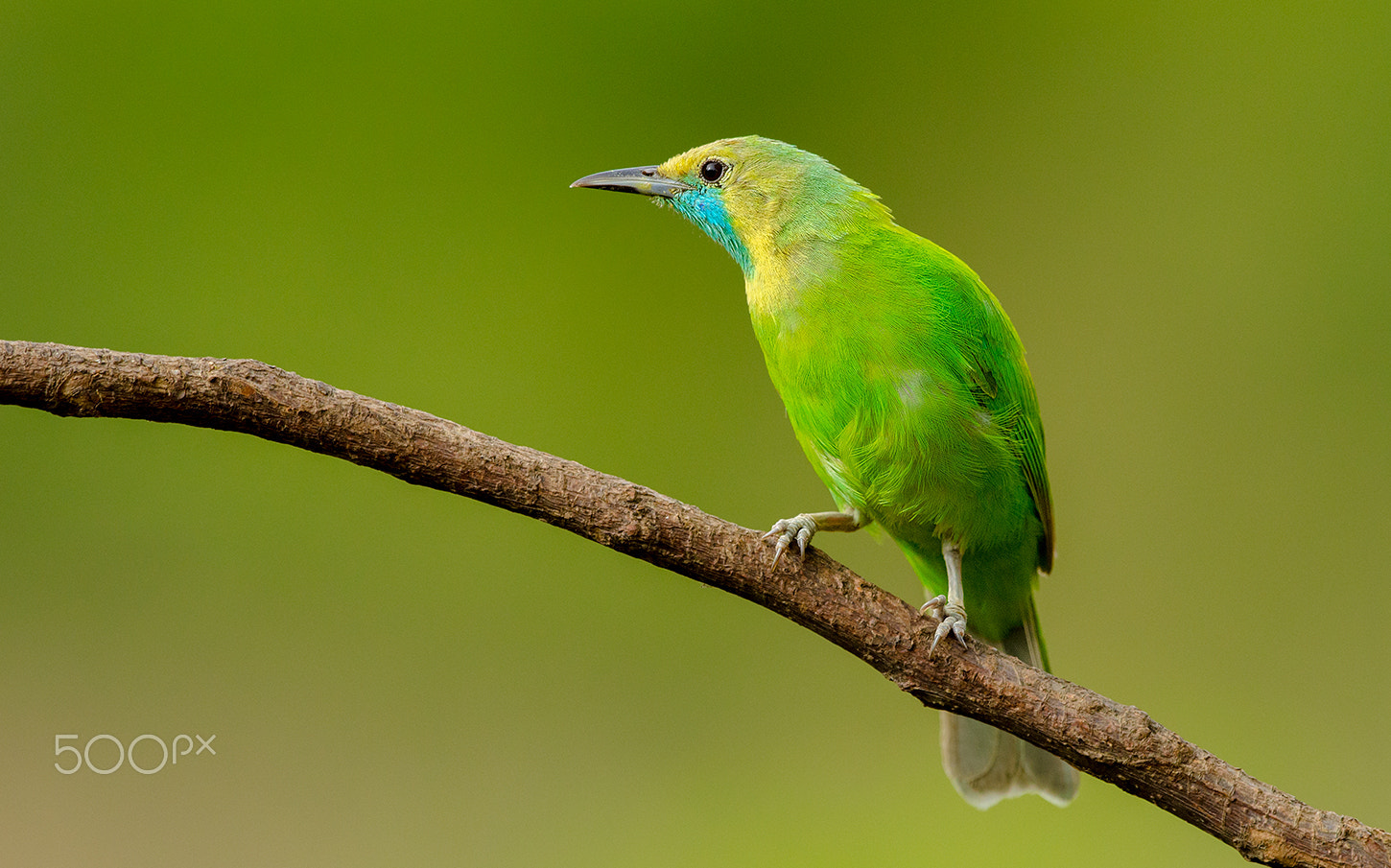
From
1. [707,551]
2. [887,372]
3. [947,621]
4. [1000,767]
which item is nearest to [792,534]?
[707,551]

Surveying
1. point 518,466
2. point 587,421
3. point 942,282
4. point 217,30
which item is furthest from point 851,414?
point 217,30

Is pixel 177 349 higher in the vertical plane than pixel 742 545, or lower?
higher

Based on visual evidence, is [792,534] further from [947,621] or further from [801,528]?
[947,621]

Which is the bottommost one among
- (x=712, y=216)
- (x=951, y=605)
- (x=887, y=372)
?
(x=951, y=605)

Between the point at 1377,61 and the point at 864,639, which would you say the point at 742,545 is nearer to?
the point at 864,639

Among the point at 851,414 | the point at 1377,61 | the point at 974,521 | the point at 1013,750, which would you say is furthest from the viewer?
the point at 1377,61

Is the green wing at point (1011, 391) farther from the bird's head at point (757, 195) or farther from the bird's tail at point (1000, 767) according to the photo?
the bird's tail at point (1000, 767)

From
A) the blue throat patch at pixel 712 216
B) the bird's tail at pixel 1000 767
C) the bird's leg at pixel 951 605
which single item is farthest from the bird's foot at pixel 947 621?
the blue throat patch at pixel 712 216
